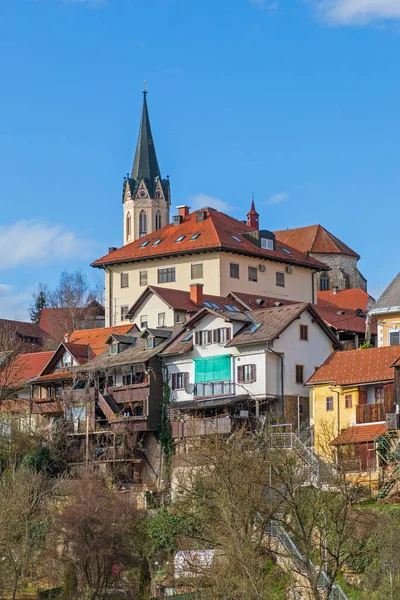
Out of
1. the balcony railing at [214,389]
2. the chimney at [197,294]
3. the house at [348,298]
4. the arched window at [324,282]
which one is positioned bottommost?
the balcony railing at [214,389]

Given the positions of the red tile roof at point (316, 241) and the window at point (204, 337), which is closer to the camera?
the window at point (204, 337)

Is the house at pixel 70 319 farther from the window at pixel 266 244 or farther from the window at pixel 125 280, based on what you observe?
the window at pixel 266 244

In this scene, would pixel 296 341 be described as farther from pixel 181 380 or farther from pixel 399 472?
pixel 399 472

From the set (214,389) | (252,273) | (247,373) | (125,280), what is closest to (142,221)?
(125,280)

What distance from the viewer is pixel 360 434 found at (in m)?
58.3

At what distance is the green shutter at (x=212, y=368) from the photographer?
6706cm

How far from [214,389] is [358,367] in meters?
8.44

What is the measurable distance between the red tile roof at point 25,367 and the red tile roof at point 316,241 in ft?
141

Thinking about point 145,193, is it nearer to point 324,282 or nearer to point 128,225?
point 128,225

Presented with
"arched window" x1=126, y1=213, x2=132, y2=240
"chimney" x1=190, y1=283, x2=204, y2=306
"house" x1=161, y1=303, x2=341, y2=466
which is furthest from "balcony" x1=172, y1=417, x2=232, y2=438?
"arched window" x1=126, y1=213, x2=132, y2=240

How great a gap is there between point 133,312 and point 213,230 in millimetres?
9145

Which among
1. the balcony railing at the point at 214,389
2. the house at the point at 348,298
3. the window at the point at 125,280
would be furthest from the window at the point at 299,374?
the house at the point at 348,298

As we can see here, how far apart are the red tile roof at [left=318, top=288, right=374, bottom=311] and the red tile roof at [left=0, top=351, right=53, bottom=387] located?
31035mm

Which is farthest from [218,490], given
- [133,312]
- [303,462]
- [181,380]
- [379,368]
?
[133,312]
